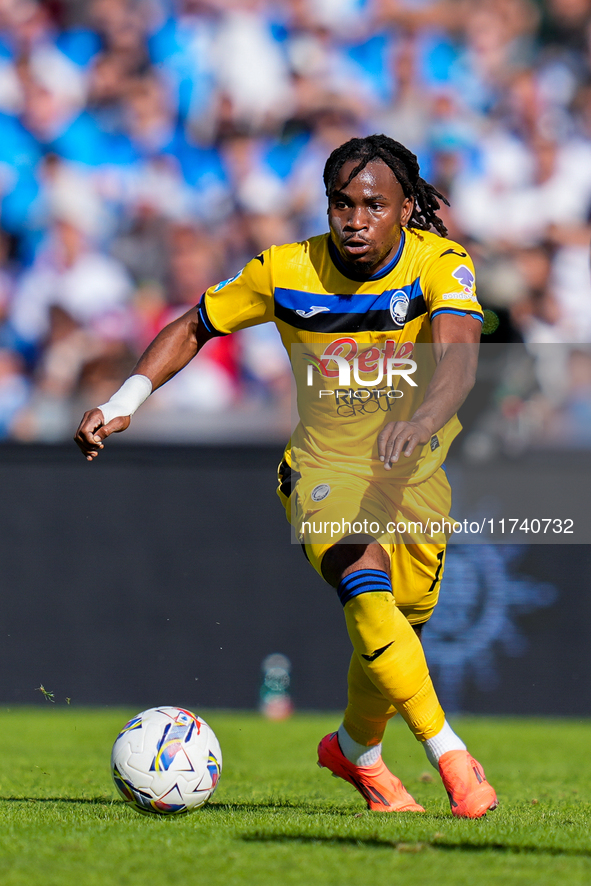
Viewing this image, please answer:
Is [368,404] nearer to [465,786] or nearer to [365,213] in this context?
[365,213]

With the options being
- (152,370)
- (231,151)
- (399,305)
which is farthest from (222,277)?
(399,305)

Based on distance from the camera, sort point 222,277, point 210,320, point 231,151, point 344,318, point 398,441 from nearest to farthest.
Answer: point 398,441 < point 344,318 < point 210,320 < point 222,277 < point 231,151

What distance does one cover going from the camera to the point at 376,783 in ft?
14.5

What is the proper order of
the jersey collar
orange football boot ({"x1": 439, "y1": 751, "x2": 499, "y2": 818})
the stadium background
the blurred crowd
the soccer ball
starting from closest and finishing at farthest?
orange football boot ({"x1": 439, "y1": 751, "x2": 499, "y2": 818}) → the soccer ball → the jersey collar → the stadium background → the blurred crowd

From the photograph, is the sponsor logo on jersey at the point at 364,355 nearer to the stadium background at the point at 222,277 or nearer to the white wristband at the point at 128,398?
the white wristband at the point at 128,398

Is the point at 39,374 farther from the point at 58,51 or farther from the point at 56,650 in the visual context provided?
the point at 58,51

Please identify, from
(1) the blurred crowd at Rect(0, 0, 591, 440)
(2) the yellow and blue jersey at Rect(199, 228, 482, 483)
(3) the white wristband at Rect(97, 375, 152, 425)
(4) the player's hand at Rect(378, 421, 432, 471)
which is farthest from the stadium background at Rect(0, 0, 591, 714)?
(4) the player's hand at Rect(378, 421, 432, 471)

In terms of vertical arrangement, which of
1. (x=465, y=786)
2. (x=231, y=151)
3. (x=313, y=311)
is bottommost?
(x=465, y=786)

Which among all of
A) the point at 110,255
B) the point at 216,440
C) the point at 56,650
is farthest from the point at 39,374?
the point at 56,650

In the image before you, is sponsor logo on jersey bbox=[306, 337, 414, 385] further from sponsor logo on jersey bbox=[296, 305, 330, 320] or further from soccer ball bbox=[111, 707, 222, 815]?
soccer ball bbox=[111, 707, 222, 815]

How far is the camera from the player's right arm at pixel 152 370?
401cm

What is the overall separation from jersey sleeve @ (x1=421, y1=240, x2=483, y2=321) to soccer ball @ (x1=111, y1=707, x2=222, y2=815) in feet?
5.93

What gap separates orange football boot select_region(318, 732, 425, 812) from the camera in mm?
4359

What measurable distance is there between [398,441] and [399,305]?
1.01 m
